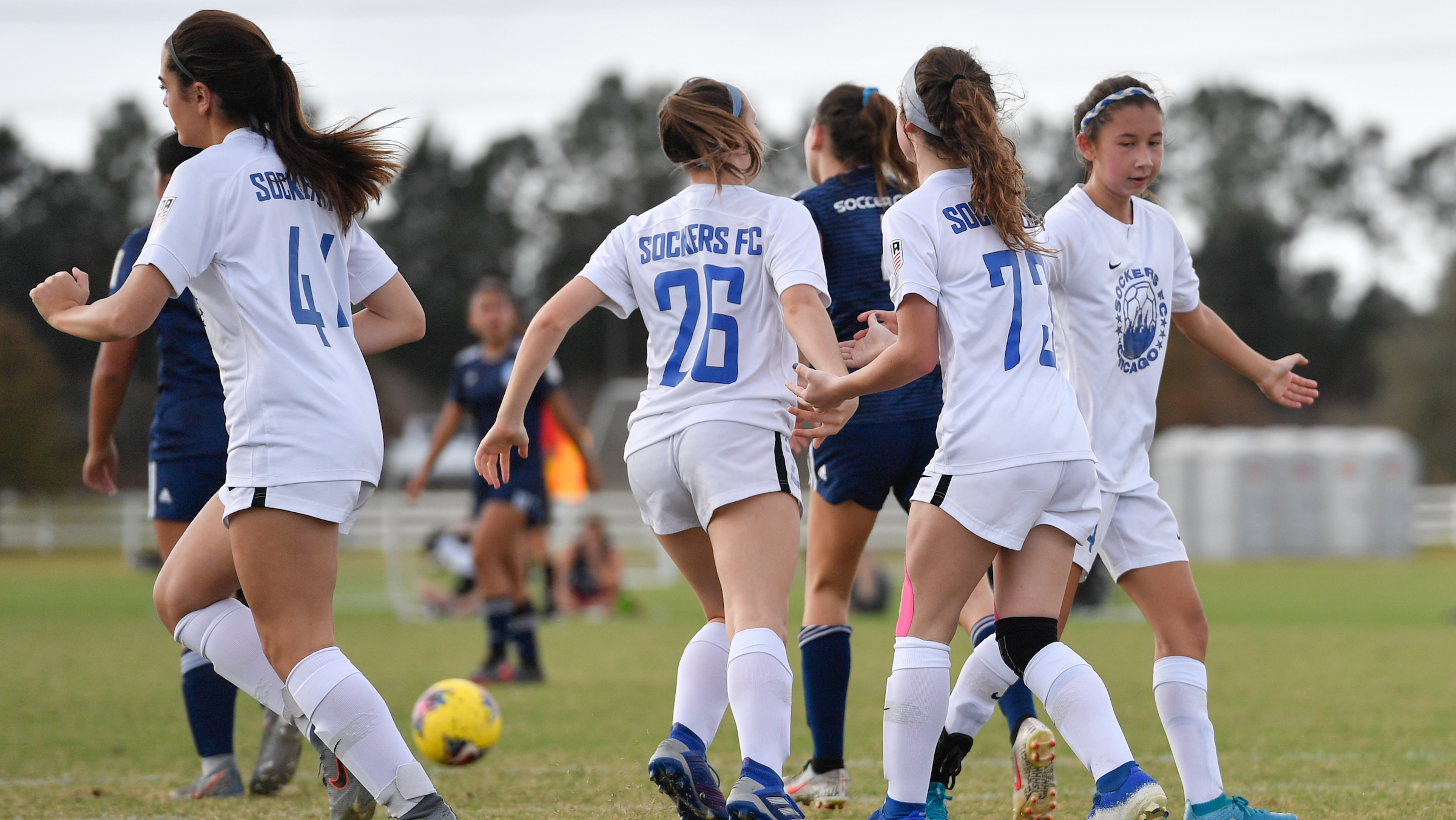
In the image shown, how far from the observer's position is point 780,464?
3.88 meters

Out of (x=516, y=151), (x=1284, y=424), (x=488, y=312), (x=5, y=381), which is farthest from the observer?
(x=516, y=151)

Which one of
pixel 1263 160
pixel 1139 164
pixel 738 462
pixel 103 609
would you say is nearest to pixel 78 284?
pixel 738 462

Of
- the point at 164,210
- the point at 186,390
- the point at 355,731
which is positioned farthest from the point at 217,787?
the point at 164,210

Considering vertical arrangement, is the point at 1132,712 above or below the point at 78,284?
below

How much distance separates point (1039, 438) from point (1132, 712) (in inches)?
166

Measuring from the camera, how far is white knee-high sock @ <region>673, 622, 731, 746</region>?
4.03m

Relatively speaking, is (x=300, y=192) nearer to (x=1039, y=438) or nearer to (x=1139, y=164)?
(x=1039, y=438)

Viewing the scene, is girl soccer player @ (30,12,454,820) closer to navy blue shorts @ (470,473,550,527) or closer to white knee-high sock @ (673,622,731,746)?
white knee-high sock @ (673,622,731,746)

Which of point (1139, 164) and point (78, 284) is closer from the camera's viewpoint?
point (78, 284)

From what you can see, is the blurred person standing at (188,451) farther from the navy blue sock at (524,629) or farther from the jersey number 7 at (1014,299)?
the navy blue sock at (524,629)

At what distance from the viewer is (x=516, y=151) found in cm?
6831

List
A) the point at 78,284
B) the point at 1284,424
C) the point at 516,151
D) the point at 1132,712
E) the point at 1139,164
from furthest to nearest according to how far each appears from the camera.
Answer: the point at 516,151 < the point at 1284,424 < the point at 1132,712 < the point at 1139,164 < the point at 78,284

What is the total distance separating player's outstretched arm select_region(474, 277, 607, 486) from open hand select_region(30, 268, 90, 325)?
1032mm

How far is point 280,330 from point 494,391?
544 centimetres
